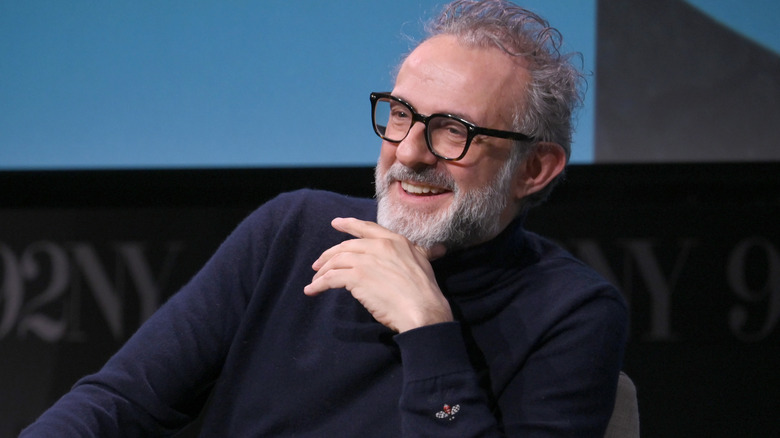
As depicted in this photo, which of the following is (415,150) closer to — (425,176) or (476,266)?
(425,176)

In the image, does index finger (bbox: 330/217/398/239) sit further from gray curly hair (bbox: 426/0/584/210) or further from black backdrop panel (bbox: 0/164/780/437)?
black backdrop panel (bbox: 0/164/780/437)

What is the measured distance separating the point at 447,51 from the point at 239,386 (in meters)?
0.71

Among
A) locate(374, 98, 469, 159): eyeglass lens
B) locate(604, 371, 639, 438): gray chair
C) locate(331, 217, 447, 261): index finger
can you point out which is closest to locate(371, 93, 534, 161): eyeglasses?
locate(374, 98, 469, 159): eyeglass lens

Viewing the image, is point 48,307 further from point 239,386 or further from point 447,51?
point 447,51

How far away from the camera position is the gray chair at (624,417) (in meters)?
1.39

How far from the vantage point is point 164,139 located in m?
2.66

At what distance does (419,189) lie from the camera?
4.66ft

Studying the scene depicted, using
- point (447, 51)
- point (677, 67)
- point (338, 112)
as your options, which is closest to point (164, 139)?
point (338, 112)

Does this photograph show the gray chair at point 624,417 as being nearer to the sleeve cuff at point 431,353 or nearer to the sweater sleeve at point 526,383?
the sweater sleeve at point 526,383

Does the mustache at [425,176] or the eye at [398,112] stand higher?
the eye at [398,112]

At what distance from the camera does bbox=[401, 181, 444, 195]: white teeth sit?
142 cm

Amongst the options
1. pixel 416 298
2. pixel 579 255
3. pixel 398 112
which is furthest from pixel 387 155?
pixel 579 255

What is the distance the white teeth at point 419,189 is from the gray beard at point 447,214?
19 mm

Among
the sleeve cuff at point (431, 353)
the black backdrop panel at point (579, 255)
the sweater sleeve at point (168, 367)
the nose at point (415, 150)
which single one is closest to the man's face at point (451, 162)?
the nose at point (415, 150)
